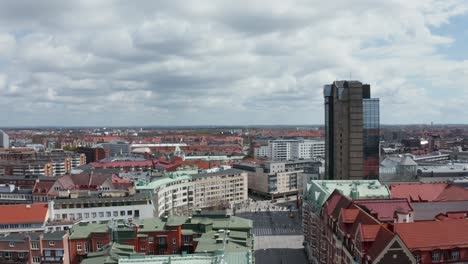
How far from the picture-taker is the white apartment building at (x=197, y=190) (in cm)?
14062

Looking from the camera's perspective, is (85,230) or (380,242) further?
(85,230)

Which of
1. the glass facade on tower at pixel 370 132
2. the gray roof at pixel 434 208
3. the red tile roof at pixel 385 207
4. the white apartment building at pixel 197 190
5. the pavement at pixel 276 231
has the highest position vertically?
the glass facade on tower at pixel 370 132

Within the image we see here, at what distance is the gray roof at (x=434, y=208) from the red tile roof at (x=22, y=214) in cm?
6889

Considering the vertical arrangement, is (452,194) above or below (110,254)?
above

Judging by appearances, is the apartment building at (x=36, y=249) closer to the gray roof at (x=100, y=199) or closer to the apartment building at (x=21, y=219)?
the apartment building at (x=21, y=219)

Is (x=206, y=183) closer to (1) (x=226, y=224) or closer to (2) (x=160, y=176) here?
(2) (x=160, y=176)

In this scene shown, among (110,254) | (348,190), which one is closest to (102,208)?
(110,254)

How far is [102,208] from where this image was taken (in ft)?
350

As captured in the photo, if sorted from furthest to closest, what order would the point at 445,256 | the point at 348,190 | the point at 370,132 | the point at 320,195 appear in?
the point at 370,132 → the point at 348,190 → the point at 320,195 → the point at 445,256

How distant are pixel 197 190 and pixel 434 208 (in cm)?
9624

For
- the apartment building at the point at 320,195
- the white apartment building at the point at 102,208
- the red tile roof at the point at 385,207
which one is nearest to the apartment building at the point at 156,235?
the red tile roof at the point at 385,207

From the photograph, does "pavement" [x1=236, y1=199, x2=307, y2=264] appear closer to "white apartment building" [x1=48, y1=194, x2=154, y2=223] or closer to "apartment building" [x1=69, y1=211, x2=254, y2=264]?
"white apartment building" [x1=48, y1=194, x2=154, y2=223]

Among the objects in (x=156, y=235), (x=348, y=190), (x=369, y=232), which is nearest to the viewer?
(x=369, y=232)

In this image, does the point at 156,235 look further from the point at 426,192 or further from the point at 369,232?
the point at 426,192
